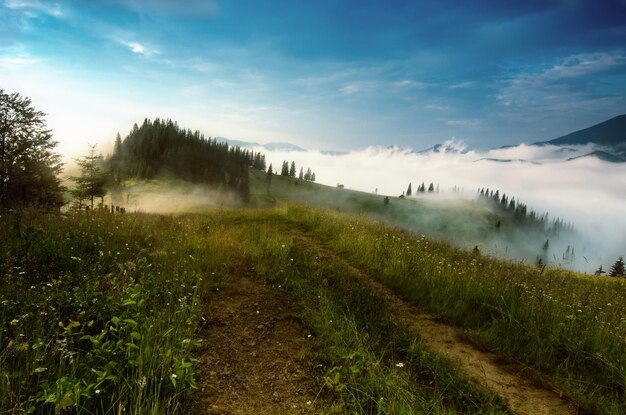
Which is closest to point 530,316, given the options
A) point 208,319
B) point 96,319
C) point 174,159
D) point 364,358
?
point 364,358

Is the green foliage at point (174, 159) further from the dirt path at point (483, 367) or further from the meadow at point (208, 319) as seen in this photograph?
the dirt path at point (483, 367)

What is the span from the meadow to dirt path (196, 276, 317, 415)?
0.69ft

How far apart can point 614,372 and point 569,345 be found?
0.64 metres

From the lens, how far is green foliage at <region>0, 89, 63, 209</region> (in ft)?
98.5

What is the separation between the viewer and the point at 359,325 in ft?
18.9

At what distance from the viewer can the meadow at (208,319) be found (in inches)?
137

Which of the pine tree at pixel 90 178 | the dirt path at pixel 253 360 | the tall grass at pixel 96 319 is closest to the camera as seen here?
the tall grass at pixel 96 319

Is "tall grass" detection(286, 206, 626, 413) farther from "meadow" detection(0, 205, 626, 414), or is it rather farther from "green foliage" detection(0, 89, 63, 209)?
"green foliage" detection(0, 89, 63, 209)

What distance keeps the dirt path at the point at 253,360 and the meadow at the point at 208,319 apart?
21cm

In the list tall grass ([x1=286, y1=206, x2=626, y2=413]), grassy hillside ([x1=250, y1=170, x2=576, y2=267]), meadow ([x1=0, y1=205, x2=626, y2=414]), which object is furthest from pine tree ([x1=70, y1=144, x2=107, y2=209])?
grassy hillside ([x1=250, y1=170, x2=576, y2=267])

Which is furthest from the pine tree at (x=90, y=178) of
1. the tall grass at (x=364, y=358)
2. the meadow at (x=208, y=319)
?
the tall grass at (x=364, y=358)

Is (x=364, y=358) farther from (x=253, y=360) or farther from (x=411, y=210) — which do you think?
(x=411, y=210)

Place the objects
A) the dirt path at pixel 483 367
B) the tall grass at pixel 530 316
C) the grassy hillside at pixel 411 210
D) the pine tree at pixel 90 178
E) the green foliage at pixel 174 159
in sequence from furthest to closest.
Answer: the grassy hillside at pixel 411 210, the green foliage at pixel 174 159, the pine tree at pixel 90 178, the tall grass at pixel 530 316, the dirt path at pixel 483 367

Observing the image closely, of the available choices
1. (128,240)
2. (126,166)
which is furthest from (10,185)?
(126,166)
